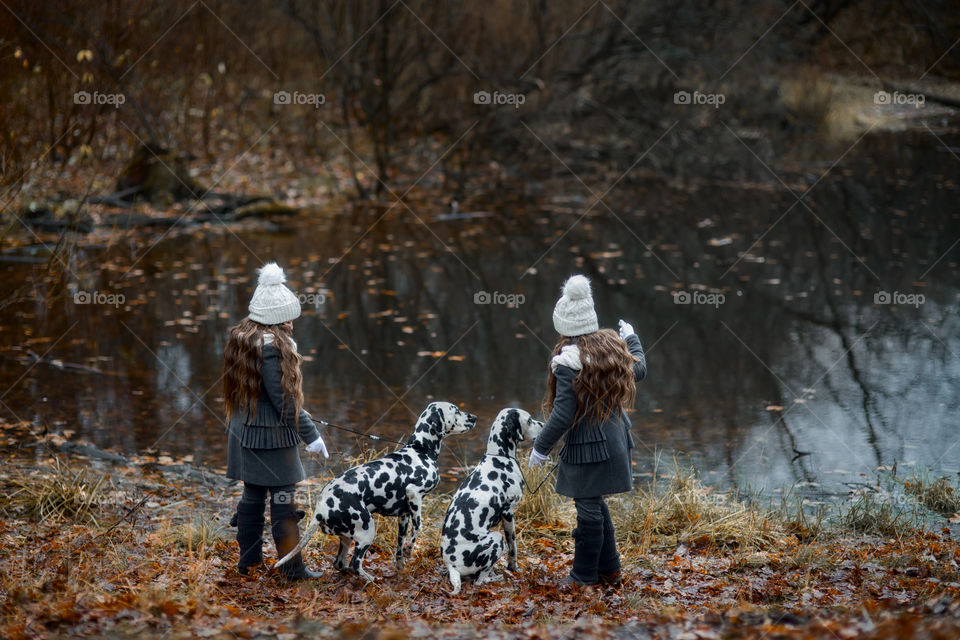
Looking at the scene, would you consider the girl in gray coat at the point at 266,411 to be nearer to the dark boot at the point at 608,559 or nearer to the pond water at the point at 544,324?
the dark boot at the point at 608,559

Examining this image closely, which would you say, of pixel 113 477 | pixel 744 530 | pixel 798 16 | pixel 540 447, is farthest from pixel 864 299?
pixel 798 16

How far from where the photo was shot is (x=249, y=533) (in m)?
5.42

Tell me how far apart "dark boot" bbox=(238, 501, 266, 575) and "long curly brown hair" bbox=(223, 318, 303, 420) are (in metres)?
0.60

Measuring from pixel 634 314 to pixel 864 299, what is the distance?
333 centimetres

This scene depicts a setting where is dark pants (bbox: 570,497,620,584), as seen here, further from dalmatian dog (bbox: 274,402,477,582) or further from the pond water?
the pond water

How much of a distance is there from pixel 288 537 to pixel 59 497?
2149 mm

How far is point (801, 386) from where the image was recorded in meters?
9.70

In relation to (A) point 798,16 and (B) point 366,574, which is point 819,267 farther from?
(A) point 798,16

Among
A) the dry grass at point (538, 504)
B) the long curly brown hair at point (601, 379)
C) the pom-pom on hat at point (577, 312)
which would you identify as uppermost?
the pom-pom on hat at point (577, 312)

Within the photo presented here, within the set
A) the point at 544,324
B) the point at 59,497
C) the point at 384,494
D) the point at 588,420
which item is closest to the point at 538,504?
the point at 588,420

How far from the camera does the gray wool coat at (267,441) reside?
5.27 metres

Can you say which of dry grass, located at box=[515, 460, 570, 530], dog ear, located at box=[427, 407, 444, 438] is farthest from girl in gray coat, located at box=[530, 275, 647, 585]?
dry grass, located at box=[515, 460, 570, 530]

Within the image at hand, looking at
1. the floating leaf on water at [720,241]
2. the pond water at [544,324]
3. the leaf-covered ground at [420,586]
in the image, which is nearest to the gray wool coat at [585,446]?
the leaf-covered ground at [420,586]

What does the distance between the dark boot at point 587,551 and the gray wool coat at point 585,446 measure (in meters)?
0.19
